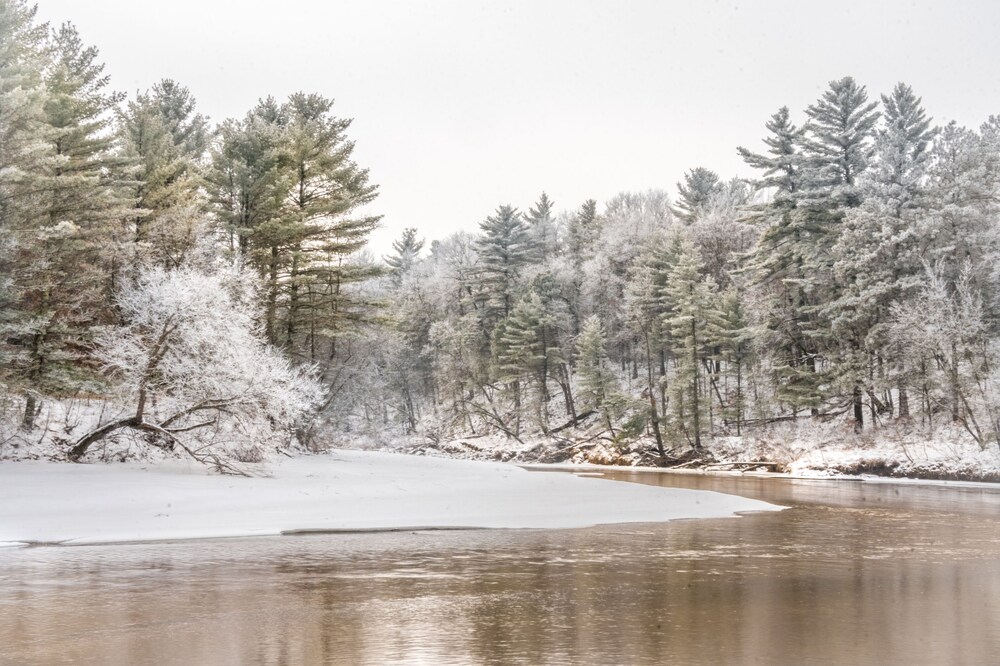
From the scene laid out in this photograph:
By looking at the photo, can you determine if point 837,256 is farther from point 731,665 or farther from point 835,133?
point 731,665

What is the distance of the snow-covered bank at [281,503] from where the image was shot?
16.9m

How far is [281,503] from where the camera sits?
2017 cm

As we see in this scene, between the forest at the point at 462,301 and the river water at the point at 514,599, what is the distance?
37.7ft

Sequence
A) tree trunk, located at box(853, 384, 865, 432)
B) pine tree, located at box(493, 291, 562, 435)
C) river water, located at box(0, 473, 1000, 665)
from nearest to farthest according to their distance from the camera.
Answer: river water, located at box(0, 473, 1000, 665)
tree trunk, located at box(853, 384, 865, 432)
pine tree, located at box(493, 291, 562, 435)

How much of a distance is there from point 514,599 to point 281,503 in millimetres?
11483

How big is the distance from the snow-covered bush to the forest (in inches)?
4.3

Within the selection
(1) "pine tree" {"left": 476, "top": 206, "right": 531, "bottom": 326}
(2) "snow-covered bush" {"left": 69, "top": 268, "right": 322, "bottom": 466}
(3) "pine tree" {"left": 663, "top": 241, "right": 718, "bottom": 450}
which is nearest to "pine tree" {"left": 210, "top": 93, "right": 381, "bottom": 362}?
(2) "snow-covered bush" {"left": 69, "top": 268, "right": 322, "bottom": 466}

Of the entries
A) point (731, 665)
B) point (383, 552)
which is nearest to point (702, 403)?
point (383, 552)

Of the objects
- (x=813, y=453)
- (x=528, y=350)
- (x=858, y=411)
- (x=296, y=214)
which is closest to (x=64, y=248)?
(x=296, y=214)

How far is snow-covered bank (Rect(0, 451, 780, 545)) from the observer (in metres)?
16.9

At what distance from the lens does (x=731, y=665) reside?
23.2 ft

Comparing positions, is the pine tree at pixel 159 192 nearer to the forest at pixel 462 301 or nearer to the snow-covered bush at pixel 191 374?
the forest at pixel 462 301

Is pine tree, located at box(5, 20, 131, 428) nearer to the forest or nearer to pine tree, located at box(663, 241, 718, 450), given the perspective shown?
the forest

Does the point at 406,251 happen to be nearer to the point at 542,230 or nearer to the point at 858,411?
the point at 542,230
